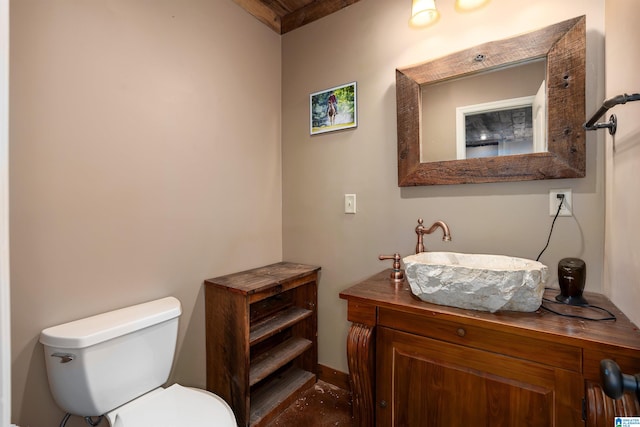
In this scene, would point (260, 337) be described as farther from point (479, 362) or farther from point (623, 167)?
point (623, 167)

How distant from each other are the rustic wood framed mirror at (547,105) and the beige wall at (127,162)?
0.98 m

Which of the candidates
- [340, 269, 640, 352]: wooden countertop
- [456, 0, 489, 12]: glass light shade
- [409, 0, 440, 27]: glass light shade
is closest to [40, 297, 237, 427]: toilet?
[340, 269, 640, 352]: wooden countertop

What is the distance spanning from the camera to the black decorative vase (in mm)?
1068

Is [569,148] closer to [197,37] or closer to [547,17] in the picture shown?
[547,17]

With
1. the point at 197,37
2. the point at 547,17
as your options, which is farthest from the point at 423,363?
the point at 197,37

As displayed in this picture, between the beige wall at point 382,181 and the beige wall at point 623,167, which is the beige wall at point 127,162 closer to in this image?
the beige wall at point 382,181

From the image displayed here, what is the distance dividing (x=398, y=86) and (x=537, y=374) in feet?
4.61

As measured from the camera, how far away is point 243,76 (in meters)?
1.83

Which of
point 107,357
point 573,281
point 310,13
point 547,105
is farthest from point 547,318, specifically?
point 310,13

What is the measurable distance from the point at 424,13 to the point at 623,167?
1063 millimetres

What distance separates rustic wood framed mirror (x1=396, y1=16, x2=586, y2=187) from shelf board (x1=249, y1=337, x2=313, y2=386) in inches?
46.7

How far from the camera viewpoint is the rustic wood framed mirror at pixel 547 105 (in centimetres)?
119

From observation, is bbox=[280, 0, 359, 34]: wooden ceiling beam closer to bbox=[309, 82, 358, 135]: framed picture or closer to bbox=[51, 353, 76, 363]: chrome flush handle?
bbox=[309, 82, 358, 135]: framed picture

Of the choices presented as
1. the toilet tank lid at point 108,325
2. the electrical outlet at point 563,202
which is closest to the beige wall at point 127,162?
the toilet tank lid at point 108,325
